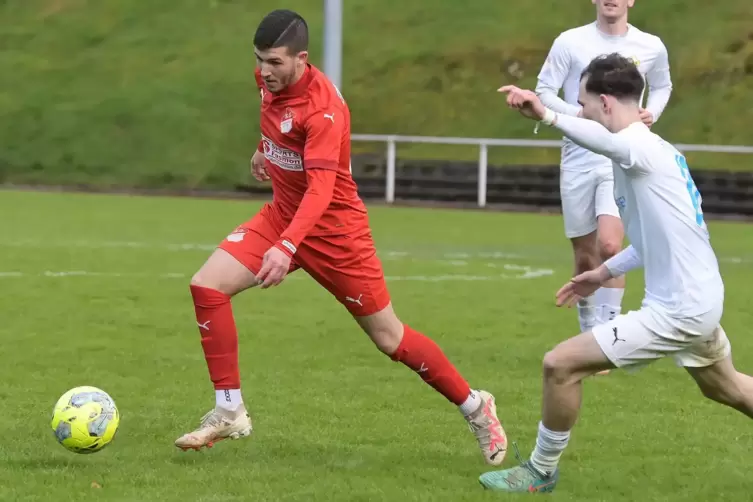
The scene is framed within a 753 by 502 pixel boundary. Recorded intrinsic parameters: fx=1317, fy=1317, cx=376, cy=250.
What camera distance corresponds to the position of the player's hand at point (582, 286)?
5.20 m

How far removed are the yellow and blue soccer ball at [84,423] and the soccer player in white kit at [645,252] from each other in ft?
5.90

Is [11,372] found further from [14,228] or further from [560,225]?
[560,225]

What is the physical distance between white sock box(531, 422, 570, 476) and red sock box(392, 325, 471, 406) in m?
0.76

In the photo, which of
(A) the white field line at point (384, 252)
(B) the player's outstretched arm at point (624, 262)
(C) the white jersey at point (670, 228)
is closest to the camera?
(C) the white jersey at point (670, 228)

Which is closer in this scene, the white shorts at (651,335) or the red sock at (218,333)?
the white shorts at (651,335)

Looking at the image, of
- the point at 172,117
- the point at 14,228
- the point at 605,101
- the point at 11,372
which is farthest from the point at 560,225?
the point at 605,101

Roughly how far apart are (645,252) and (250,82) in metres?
22.7

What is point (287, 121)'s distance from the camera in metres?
5.49

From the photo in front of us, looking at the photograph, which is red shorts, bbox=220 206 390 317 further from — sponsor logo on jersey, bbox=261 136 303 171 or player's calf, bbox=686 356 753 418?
player's calf, bbox=686 356 753 418

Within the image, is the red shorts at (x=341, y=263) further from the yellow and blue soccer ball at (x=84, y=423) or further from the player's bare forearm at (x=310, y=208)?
the yellow and blue soccer ball at (x=84, y=423)

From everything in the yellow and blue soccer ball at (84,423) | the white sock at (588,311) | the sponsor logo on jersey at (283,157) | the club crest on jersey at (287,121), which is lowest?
the white sock at (588,311)

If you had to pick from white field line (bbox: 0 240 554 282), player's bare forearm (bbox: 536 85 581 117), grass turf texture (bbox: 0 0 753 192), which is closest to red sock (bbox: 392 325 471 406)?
player's bare forearm (bbox: 536 85 581 117)

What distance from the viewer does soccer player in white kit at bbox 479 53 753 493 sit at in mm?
4668

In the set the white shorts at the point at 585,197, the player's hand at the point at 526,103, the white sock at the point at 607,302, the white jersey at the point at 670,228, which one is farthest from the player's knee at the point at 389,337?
the white sock at the point at 607,302
